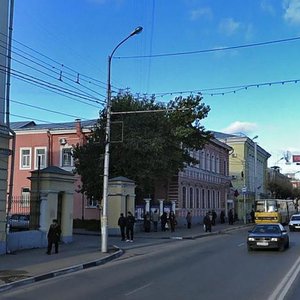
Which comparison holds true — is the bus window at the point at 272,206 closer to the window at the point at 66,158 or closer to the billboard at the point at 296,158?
the billboard at the point at 296,158

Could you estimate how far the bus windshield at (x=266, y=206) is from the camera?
167 ft

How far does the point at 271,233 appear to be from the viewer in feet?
74.2

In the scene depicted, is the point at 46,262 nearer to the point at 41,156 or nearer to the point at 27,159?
the point at 41,156

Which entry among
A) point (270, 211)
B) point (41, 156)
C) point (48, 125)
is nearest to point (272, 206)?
point (270, 211)

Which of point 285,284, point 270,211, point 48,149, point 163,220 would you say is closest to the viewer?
point 285,284

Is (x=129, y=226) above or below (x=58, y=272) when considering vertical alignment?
above

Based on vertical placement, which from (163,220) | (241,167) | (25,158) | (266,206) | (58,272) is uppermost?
(241,167)

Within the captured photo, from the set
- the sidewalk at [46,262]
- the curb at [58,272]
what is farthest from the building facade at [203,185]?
the curb at [58,272]

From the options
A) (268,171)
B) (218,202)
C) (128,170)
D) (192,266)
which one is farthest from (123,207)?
(268,171)

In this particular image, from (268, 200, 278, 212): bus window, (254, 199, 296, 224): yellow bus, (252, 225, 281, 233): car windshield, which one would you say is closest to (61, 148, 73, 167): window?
(254, 199, 296, 224): yellow bus

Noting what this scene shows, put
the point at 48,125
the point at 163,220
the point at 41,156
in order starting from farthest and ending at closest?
the point at 48,125
the point at 41,156
the point at 163,220

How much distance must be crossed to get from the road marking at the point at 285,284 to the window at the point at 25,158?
38.7m

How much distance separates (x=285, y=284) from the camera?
12641mm

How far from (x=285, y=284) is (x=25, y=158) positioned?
139 ft
